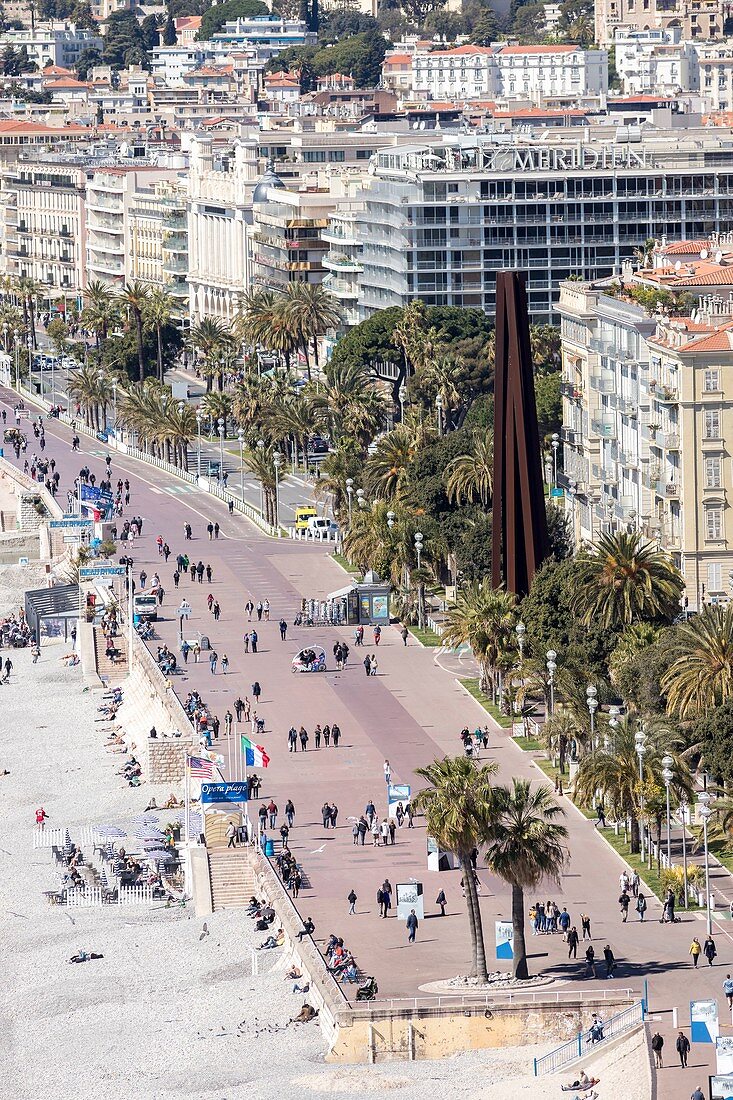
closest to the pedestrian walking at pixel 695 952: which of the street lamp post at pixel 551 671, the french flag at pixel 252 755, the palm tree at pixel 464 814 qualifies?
the palm tree at pixel 464 814

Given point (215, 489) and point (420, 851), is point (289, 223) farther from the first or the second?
point (420, 851)

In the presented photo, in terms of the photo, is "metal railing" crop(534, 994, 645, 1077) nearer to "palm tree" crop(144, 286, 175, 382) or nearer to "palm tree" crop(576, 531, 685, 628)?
"palm tree" crop(576, 531, 685, 628)

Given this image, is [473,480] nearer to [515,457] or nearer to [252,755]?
[515,457]

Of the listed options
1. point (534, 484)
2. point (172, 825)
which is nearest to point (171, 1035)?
point (172, 825)

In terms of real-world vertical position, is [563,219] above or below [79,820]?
above

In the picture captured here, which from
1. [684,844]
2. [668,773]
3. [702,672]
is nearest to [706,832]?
[668,773]

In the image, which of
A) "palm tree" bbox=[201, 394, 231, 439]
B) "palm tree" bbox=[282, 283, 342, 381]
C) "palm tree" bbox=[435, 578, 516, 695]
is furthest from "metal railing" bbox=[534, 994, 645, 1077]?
"palm tree" bbox=[282, 283, 342, 381]
